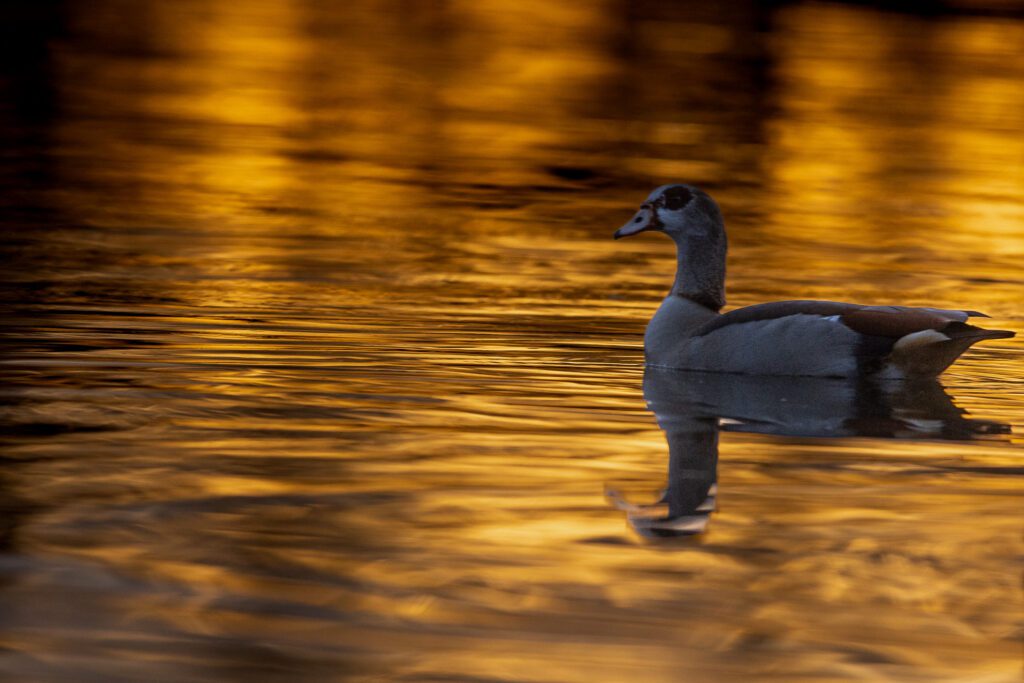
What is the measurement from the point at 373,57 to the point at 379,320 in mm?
26117

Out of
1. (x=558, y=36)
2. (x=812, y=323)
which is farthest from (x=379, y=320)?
(x=558, y=36)

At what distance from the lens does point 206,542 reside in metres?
6.44

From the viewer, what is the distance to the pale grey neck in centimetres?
1174

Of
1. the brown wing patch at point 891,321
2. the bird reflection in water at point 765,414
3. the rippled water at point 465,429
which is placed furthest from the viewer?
the brown wing patch at point 891,321

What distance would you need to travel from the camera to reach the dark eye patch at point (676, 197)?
11859 millimetres

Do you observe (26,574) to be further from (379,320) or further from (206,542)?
(379,320)

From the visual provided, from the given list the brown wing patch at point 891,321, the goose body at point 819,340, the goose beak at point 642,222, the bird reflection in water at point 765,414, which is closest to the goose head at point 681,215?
the goose beak at point 642,222

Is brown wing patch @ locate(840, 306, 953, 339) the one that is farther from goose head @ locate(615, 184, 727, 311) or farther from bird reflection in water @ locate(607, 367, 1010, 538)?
goose head @ locate(615, 184, 727, 311)

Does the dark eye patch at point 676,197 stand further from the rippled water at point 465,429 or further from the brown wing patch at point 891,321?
the brown wing patch at point 891,321

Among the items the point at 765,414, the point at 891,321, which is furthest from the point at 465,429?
the point at 891,321

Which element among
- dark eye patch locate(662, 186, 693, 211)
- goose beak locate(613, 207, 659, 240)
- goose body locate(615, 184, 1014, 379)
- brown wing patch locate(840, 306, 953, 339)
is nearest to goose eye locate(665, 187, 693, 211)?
dark eye patch locate(662, 186, 693, 211)

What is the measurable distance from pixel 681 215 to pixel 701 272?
38 centimetres

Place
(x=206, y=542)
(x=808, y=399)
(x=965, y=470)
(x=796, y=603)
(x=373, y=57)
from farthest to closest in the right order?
1. (x=373, y=57)
2. (x=808, y=399)
3. (x=965, y=470)
4. (x=206, y=542)
5. (x=796, y=603)

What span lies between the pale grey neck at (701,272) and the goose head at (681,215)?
0.17 ft
